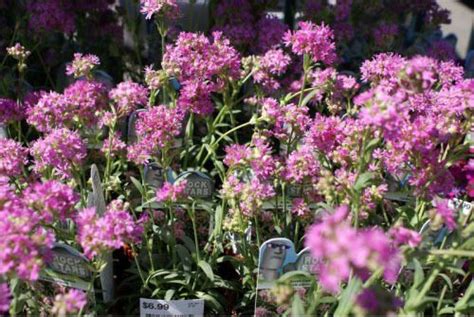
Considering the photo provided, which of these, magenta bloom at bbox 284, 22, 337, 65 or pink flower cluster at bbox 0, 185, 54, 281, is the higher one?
magenta bloom at bbox 284, 22, 337, 65

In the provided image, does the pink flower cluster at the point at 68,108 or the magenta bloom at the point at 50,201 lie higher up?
the pink flower cluster at the point at 68,108

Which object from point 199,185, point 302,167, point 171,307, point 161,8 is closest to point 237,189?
point 302,167

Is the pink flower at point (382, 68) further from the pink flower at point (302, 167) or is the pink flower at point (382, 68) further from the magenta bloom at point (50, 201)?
the magenta bloom at point (50, 201)

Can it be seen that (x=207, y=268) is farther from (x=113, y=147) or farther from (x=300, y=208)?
(x=113, y=147)

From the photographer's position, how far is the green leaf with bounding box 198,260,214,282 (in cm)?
164

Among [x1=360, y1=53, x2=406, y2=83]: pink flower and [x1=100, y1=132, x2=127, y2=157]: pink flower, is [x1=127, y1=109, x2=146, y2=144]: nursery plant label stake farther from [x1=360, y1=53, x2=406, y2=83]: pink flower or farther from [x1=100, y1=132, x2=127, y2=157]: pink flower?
[x1=360, y1=53, x2=406, y2=83]: pink flower

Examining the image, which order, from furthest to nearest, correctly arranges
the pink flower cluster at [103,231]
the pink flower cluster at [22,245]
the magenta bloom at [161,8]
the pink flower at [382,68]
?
the magenta bloom at [161,8] < the pink flower at [382,68] < the pink flower cluster at [103,231] < the pink flower cluster at [22,245]

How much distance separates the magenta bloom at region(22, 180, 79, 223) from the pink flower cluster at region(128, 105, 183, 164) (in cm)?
37

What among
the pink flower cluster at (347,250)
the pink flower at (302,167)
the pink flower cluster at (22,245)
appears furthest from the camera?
the pink flower at (302,167)

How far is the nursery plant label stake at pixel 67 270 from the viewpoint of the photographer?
1481mm

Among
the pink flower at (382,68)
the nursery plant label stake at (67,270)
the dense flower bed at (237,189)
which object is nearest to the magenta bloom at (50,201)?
the dense flower bed at (237,189)

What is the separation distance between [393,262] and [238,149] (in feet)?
2.11

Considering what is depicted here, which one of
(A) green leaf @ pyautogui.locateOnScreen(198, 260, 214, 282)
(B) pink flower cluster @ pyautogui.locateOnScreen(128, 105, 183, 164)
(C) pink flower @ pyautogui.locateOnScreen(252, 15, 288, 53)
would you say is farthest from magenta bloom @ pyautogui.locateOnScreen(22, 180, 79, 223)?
(C) pink flower @ pyautogui.locateOnScreen(252, 15, 288, 53)

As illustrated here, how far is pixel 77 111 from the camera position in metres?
1.69
